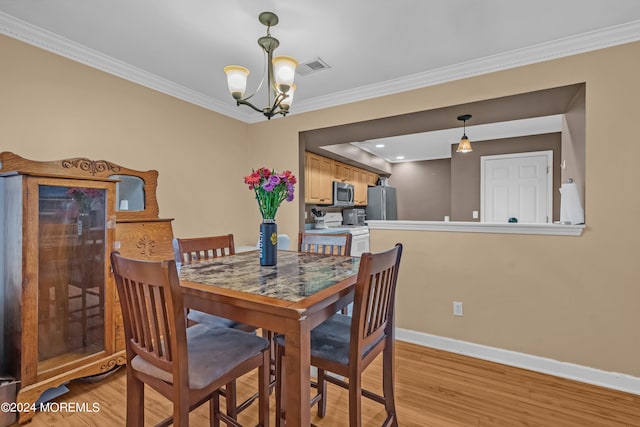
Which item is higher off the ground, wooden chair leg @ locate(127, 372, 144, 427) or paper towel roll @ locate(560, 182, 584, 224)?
paper towel roll @ locate(560, 182, 584, 224)

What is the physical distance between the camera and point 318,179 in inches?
183

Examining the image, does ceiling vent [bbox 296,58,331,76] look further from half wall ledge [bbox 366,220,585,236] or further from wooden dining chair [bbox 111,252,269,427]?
wooden dining chair [bbox 111,252,269,427]

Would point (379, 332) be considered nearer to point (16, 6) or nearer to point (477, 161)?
point (16, 6)

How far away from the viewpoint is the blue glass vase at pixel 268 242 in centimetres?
173

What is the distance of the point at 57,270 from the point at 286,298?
182 cm

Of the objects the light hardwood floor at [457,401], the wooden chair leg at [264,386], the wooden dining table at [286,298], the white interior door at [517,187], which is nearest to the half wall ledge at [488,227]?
the light hardwood floor at [457,401]

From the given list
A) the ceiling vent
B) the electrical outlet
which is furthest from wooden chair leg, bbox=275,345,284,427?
the ceiling vent

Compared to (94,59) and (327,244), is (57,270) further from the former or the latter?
(327,244)

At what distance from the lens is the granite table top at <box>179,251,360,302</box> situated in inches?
49.8

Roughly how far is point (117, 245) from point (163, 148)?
113cm

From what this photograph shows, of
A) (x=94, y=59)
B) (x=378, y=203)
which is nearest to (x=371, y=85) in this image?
(x=94, y=59)

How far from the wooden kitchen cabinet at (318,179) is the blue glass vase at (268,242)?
2515mm

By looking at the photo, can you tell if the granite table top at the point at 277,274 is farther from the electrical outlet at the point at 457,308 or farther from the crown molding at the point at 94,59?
the crown molding at the point at 94,59

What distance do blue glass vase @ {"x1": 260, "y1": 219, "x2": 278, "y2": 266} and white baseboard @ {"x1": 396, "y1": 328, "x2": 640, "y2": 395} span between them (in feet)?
5.74
